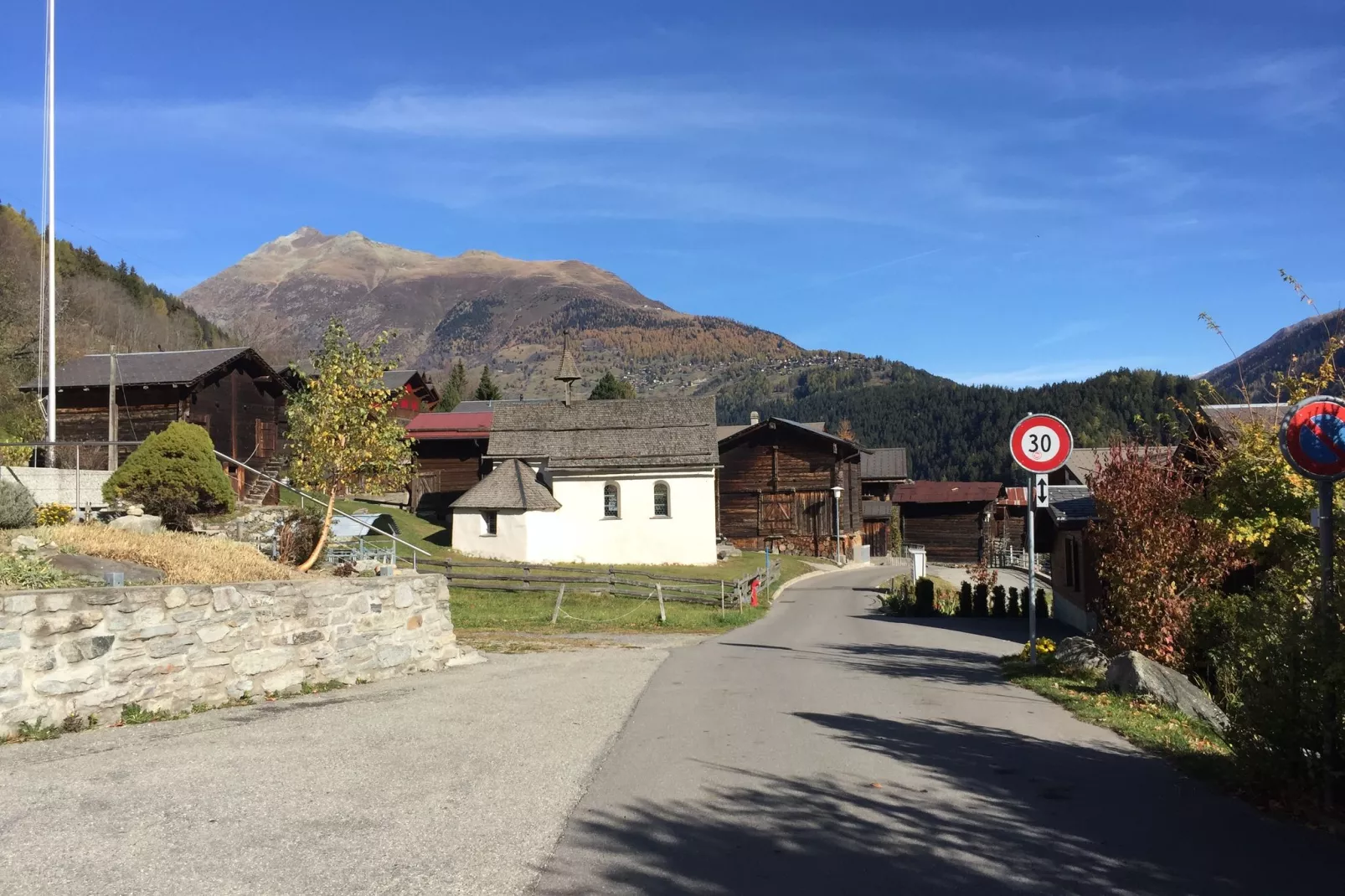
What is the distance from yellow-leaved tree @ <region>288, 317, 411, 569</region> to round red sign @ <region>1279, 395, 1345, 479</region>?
14.8 metres

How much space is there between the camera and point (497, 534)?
41031 millimetres

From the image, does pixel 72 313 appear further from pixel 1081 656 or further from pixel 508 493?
pixel 1081 656

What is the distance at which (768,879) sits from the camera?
5133mm

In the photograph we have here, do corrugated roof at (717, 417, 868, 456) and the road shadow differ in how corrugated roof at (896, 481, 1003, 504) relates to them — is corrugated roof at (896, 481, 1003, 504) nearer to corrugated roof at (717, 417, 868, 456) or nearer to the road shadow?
corrugated roof at (717, 417, 868, 456)

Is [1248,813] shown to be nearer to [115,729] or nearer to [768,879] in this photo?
[768,879]

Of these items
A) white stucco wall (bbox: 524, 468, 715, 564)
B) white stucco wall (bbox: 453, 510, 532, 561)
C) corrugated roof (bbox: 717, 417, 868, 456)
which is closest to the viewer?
white stucco wall (bbox: 453, 510, 532, 561)

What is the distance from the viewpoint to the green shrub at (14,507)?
12.1 meters

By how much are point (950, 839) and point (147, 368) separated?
40.7m

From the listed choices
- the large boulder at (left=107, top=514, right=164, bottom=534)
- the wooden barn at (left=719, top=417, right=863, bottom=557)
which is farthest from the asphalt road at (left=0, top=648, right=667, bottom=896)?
the wooden barn at (left=719, top=417, right=863, bottom=557)

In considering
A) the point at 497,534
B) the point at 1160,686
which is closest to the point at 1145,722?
the point at 1160,686

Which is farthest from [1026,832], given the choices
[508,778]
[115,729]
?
[115,729]

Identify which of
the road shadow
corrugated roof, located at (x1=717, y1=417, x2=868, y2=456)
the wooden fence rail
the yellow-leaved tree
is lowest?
the wooden fence rail

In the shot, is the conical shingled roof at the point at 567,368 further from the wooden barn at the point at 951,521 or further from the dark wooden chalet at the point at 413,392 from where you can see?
the wooden barn at the point at 951,521

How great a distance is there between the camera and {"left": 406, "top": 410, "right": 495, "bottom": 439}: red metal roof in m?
54.0
